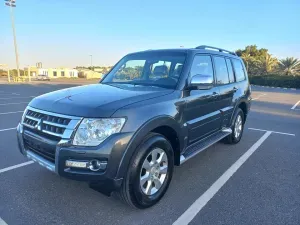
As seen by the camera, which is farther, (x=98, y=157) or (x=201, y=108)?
(x=201, y=108)

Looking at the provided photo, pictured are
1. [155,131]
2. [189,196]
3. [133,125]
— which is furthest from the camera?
[189,196]

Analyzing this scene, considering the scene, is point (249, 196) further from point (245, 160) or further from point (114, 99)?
point (114, 99)

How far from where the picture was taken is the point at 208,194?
327 centimetres

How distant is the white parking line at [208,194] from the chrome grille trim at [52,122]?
1543mm

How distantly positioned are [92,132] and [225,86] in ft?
10.0

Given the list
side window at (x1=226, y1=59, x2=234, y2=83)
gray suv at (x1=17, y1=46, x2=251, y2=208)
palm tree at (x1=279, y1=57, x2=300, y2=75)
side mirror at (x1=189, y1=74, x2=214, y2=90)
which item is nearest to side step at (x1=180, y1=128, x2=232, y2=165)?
gray suv at (x1=17, y1=46, x2=251, y2=208)

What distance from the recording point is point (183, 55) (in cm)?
373

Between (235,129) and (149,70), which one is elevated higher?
(149,70)

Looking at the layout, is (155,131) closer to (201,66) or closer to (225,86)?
(201,66)

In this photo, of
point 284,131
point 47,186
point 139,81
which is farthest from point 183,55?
point 284,131

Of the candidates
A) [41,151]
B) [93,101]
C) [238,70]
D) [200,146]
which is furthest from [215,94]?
[41,151]

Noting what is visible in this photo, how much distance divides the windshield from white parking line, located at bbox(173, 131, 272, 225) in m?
1.55

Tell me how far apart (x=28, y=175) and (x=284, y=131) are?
664 cm

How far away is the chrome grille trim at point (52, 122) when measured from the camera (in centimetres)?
247
